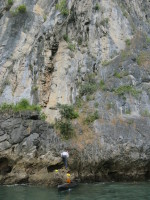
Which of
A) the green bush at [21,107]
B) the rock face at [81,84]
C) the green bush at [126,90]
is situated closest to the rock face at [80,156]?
the rock face at [81,84]

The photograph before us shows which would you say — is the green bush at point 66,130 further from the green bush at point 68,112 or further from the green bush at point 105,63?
the green bush at point 105,63

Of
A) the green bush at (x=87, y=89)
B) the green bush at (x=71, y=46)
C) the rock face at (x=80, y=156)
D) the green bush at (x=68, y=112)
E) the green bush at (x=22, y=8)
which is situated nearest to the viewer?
the rock face at (x=80, y=156)

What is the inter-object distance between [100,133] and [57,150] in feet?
10.6

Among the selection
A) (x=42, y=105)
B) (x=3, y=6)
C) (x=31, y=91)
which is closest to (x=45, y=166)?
(x=42, y=105)

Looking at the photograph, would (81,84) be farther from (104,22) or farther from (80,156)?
(80,156)

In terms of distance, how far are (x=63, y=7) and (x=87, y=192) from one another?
817 inches

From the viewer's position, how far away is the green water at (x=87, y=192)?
14.0m

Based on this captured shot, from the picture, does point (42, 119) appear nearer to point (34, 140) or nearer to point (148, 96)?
point (34, 140)

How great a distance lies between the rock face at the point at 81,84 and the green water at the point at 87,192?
1.57 meters

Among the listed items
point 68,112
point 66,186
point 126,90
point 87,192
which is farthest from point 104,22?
point 87,192

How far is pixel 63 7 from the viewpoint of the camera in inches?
1164

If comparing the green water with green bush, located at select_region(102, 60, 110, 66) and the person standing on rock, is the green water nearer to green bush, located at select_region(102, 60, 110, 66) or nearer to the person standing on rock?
the person standing on rock

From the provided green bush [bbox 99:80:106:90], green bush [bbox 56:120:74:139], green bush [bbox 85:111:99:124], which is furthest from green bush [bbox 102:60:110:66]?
green bush [bbox 56:120:74:139]

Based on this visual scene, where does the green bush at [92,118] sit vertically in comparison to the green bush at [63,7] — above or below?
below
